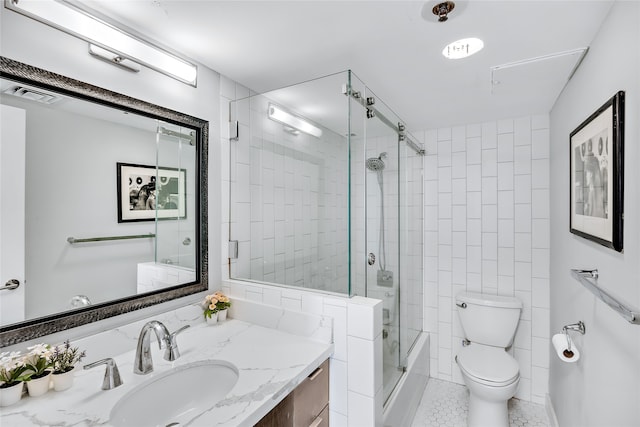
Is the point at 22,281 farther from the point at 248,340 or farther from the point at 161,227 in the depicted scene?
the point at 248,340

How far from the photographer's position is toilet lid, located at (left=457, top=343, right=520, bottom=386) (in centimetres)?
193

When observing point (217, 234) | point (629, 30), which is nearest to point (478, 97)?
point (629, 30)

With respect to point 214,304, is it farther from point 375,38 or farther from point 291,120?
point 375,38

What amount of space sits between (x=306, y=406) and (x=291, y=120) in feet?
4.78

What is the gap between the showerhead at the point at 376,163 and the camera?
174 cm

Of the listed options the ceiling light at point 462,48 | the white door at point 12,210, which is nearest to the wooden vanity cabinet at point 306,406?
the white door at point 12,210

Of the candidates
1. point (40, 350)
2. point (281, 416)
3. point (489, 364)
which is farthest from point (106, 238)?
point (489, 364)

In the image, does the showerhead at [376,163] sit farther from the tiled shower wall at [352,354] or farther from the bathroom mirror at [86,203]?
the bathroom mirror at [86,203]

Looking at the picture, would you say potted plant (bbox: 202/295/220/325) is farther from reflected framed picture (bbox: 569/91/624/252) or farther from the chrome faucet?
reflected framed picture (bbox: 569/91/624/252)

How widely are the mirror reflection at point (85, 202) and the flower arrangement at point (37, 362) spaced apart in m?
0.13

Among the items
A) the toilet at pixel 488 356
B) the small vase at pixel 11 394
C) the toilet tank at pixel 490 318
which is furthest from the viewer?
the toilet tank at pixel 490 318

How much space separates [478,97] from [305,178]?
135cm

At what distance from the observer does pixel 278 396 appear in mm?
1037

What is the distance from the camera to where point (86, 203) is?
1197 millimetres
